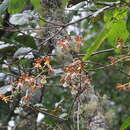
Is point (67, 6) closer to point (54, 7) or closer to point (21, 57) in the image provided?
point (54, 7)

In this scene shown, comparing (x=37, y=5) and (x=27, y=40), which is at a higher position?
(x=37, y=5)

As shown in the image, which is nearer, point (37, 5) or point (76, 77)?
point (76, 77)

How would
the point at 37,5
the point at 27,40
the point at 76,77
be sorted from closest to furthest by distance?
the point at 76,77 → the point at 37,5 → the point at 27,40

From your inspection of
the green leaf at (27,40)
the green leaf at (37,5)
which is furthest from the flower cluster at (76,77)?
the green leaf at (27,40)

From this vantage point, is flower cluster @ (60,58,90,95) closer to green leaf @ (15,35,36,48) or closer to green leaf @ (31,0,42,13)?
green leaf @ (31,0,42,13)

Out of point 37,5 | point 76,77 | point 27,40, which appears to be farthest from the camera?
point 27,40

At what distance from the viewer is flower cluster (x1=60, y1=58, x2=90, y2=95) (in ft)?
4.03

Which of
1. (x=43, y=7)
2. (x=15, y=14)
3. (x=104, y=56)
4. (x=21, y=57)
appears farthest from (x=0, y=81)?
(x=104, y=56)

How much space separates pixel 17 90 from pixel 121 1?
0.48 m

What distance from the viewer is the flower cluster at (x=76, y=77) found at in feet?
4.03

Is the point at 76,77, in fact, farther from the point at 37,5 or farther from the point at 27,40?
the point at 27,40

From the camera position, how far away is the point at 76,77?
1.29m

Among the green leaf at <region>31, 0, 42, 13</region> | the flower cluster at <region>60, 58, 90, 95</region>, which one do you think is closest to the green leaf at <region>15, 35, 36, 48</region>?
the green leaf at <region>31, 0, 42, 13</region>

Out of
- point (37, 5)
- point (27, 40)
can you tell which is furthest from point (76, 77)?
point (27, 40)
